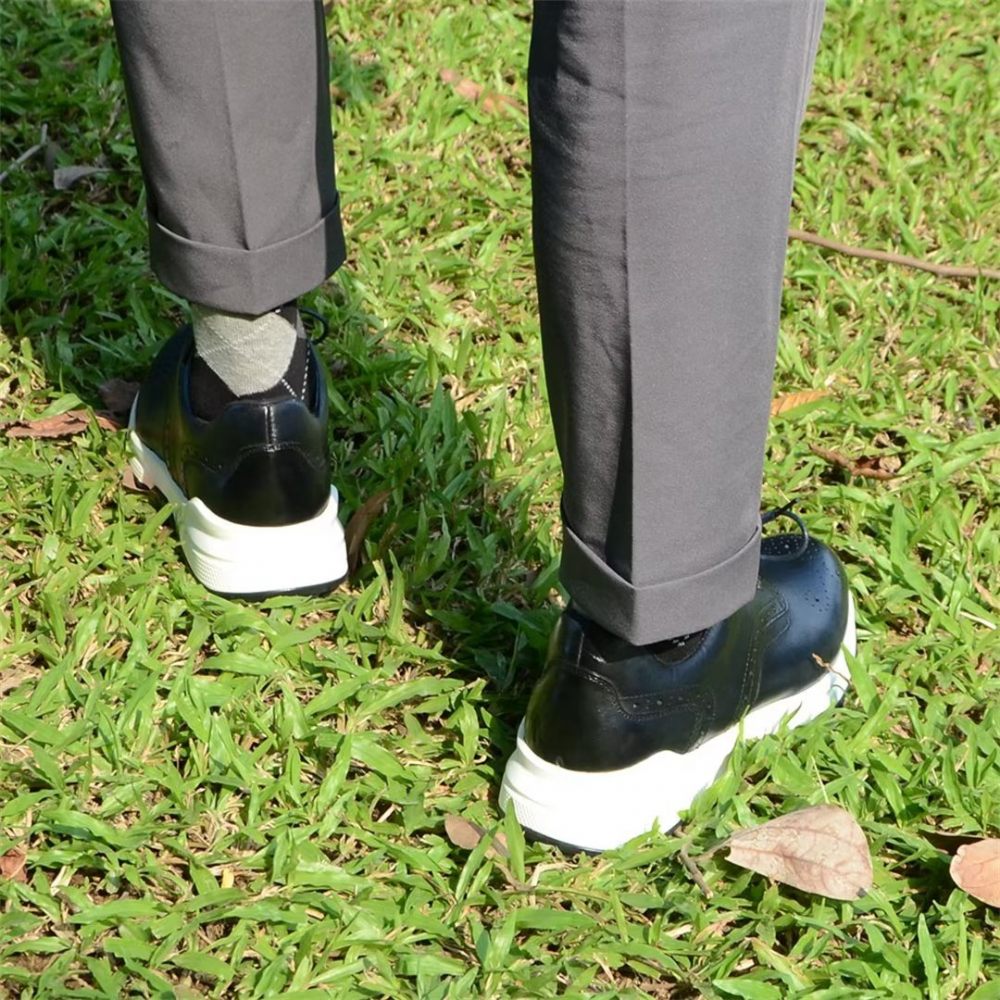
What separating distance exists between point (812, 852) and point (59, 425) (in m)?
1.27

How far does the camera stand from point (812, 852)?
159 centimetres

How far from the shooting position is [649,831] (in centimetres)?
162

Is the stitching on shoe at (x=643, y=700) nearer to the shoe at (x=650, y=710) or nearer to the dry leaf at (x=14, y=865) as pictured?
the shoe at (x=650, y=710)

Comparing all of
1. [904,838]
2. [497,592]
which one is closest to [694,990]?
[904,838]

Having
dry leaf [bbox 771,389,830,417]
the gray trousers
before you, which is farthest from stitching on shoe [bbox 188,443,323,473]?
dry leaf [bbox 771,389,830,417]

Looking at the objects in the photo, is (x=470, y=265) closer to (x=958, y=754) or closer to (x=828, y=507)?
(x=828, y=507)

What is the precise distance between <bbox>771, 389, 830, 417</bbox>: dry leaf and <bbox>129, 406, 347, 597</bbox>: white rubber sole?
79 centimetres

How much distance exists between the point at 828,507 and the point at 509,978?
38.1 inches

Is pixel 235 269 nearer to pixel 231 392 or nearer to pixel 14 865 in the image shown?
pixel 231 392

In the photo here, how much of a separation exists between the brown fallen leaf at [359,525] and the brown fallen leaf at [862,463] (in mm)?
696

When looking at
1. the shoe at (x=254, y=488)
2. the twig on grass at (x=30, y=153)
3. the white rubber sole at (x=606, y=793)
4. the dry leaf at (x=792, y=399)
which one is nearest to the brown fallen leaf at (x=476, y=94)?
the twig on grass at (x=30, y=153)

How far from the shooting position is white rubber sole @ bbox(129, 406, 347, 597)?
186cm

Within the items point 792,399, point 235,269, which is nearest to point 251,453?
point 235,269

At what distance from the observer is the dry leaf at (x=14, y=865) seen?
1550 millimetres
